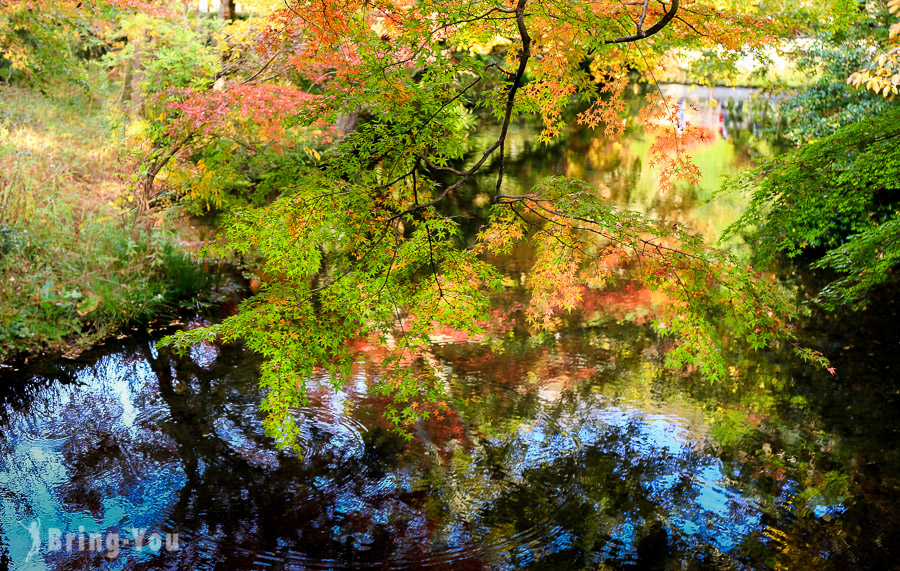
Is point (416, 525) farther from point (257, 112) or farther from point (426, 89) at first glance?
point (257, 112)

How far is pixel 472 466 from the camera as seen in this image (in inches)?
209

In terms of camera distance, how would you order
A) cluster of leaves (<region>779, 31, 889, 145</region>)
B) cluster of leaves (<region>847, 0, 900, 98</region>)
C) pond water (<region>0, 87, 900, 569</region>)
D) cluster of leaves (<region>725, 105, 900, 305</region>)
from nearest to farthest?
cluster of leaves (<region>847, 0, 900, 98</region>)
pond water (<region>0, 87, 900, 569</region>)
cluster of leaves (<region>725, 105, 900, 305</region>)
cluster of leaves (<region>779, 31, 889, 145</region>)

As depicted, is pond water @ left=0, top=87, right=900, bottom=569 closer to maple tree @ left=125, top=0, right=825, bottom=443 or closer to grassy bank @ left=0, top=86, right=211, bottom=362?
grassy bank @ left=0, top=86, right=211, bottom=362

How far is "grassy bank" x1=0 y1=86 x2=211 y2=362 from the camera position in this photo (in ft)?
23.9

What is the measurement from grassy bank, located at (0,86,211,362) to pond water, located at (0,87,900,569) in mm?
482

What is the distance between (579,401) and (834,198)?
280 centimetres

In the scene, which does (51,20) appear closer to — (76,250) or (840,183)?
(76,250)

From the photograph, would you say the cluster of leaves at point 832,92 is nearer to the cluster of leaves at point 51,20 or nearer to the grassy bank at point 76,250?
the grassy bank at point 76,250

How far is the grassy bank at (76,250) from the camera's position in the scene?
7.29 m

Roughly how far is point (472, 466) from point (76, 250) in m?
5.49

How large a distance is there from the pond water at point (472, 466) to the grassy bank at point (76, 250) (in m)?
0.48

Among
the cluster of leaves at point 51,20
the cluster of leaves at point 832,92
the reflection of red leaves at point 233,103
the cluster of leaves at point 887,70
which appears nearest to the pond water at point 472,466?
the reflection of red leaves at point 233,103

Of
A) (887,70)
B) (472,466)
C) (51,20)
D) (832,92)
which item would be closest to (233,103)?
(51,20)

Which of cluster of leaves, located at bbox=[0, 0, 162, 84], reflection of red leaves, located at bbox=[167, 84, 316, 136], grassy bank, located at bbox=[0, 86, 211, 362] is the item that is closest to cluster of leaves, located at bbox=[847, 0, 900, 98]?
reflection of red leaves, located at bbox=[167, 84, 316, 136]
